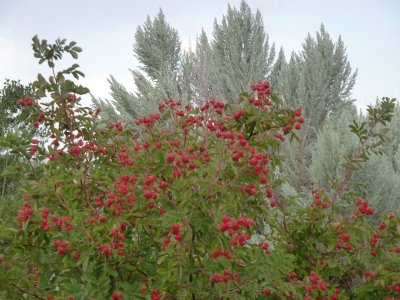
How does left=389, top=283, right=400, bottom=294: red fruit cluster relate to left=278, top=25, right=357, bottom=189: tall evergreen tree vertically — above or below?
below

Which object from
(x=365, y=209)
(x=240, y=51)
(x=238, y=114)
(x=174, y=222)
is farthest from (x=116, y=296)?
(x=240, y=51)

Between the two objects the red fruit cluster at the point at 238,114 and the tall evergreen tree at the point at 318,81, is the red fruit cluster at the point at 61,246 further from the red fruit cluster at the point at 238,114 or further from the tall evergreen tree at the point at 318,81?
the tall evergreen tree at the point at 318,81

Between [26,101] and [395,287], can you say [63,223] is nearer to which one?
[26,101]

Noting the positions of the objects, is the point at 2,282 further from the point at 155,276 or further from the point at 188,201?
the point at 188,201

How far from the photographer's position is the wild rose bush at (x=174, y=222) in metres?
2.06

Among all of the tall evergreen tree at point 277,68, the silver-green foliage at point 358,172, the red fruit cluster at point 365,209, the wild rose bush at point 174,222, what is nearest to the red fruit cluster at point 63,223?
the wild rose bush at point 174,222

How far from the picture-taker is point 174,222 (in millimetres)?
1955

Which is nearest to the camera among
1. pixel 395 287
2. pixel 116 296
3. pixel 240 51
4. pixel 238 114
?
pixel 116 296

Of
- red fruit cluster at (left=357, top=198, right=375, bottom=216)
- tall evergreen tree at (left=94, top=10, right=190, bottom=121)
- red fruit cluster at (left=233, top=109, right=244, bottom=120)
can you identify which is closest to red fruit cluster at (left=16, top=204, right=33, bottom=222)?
red fruit cluster at (left=233, top=109, right=244, bottom=120)

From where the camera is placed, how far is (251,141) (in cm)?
247

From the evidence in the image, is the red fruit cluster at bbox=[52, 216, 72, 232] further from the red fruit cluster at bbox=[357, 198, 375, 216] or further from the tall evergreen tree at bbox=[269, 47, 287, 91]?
the tall evergreen tree at bbox=[269, 47, 287, 91]

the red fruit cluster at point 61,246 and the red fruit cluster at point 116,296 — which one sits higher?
the red fruit cluster at point 61,246

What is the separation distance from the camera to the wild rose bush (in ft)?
6.75

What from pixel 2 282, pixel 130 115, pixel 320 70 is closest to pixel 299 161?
pixel 320 70
